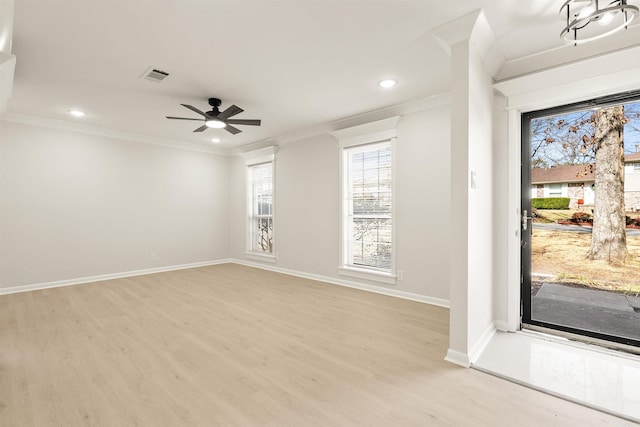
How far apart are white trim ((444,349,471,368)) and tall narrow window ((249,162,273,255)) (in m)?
4.41

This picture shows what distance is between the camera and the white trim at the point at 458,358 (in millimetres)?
2277

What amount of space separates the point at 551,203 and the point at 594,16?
1.72 m

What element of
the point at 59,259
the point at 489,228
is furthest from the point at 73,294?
the point at 489,228

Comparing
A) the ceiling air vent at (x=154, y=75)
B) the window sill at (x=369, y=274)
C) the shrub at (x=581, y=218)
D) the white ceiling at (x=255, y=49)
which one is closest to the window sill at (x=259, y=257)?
the window sill at (x=369, y=274)

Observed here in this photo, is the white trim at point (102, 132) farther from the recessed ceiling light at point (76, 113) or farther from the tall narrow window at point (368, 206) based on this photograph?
the tall narrow window at point (368, 206)

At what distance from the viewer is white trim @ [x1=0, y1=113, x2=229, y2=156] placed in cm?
451

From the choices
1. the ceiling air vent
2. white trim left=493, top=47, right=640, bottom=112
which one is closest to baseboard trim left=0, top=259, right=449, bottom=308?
white trim left=493, top=47, right=640, bottom=112

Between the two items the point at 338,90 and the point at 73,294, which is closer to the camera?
the point at 338,90

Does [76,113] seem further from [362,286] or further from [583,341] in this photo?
[583,341]

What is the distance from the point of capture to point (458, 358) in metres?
2.32

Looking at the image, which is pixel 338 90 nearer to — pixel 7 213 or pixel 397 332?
pixel 397 332

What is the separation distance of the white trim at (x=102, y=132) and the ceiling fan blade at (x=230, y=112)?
9.24 feet

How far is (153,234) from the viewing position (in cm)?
580

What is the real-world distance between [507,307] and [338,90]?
118 inches
